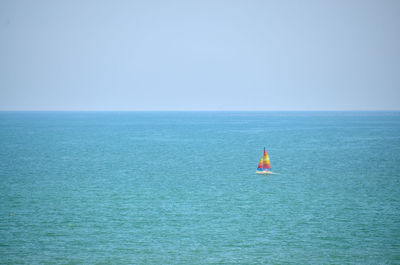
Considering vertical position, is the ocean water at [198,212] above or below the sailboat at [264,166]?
below

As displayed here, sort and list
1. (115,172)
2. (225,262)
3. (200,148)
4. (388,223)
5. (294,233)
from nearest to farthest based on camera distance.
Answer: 1. (225,262)
2. (294,233)
3. (388,223)
4. (115,172)
5. (200,148)

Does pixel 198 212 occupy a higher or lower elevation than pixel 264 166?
lower

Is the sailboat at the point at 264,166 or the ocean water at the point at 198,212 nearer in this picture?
the ocean water at the point at 198,212

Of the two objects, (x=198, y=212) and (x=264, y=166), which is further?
(x=264, y=166)

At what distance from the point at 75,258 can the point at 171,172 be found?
115ft

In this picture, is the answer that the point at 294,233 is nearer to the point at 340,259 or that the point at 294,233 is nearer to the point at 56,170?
the point at 340,259

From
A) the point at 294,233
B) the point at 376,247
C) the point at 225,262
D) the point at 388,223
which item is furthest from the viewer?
the point at 388,223

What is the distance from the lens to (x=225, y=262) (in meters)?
28.5

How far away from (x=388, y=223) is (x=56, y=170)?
46.7 meters

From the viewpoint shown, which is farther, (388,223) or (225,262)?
(388,223)

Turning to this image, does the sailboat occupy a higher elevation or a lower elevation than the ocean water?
higher

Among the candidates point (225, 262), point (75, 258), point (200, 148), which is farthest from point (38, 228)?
point (200, 148)

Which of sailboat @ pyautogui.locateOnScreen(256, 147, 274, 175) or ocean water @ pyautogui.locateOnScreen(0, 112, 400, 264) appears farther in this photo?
sailboat @ pyautogui.locateOnScreen(256, 147, 274, 175)

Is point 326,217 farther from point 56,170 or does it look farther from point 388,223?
point 56,170
